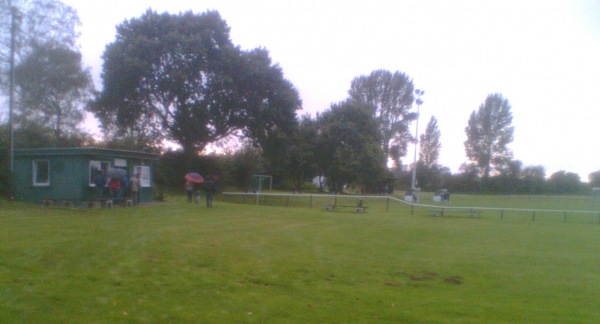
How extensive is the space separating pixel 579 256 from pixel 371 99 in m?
59.0

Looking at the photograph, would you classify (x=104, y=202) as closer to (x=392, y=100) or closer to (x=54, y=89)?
(x=54, y=89)

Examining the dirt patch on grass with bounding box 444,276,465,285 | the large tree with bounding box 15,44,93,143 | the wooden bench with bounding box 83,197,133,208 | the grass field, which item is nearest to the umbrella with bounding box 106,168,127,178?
the wooden bench with bounding box 83,197,133,208

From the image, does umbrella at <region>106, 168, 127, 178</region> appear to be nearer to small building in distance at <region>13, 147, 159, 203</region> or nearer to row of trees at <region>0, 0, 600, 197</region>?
small building in distance at <region>13, 147, 159, 203</region>

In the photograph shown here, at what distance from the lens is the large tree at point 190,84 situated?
128 ft

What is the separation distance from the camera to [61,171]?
25203 mm

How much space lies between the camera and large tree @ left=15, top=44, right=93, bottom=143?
124 ft

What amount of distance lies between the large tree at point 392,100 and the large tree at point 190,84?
29.7 m

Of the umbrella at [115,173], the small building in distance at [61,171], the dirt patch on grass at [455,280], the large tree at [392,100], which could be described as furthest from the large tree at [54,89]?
the large tree at [392,100]

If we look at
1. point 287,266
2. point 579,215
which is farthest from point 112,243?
point 579,215

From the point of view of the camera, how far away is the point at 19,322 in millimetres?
6324

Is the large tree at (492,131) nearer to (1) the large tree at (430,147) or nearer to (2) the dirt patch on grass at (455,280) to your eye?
(1) the large tree at (430,147)

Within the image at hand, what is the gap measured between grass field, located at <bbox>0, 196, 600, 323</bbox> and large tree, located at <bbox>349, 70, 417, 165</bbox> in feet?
180

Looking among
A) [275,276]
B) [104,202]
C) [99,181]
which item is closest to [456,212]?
[104,202]

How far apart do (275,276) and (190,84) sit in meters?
32.9
